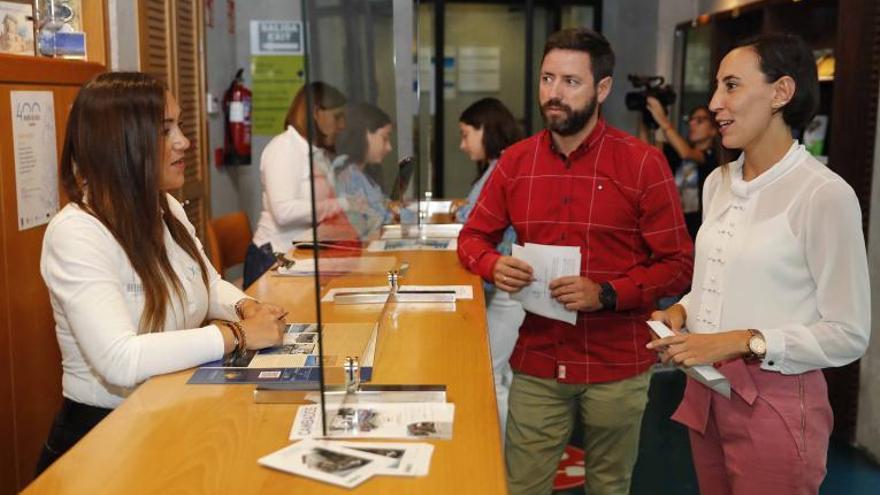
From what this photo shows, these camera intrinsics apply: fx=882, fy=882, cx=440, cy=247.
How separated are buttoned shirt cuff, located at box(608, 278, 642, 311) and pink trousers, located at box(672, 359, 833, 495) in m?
0.53

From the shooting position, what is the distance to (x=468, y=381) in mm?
1854

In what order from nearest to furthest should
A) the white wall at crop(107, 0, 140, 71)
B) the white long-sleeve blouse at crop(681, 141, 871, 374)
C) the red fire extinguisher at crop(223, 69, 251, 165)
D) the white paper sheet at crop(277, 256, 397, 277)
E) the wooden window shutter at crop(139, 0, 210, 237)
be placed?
1. the white long-sleeve blouse at crop(681, 141, 871, 374)
2. the white paper sheet at crop(277, 256, 397, 277)
3. the white wall at crop(107, 0, 140, 71)
4. the wooden window shutter at crop(139, 0, 210, 237)
5. the red fire extinguisher at crop(223, 69, 251, 165)

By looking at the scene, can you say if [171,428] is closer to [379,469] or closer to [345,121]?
[379,469]

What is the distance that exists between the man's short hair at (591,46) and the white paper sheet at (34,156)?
4.84 ft

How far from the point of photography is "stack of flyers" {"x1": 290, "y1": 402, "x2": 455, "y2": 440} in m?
1.56

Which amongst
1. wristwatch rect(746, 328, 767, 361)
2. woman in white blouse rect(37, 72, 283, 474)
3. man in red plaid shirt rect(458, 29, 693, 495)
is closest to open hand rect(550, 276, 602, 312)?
man in red plaid shirt rect(458, 29, 693, 495)

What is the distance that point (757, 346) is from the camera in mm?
1708

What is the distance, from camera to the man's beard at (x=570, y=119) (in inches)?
93.7

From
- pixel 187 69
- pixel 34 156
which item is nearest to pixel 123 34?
pixel 34 156

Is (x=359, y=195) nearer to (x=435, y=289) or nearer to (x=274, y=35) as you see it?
(x=435, y=289)

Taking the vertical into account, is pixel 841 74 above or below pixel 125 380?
above

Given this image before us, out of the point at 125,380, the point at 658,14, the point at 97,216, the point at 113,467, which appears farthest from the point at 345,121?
the point at 658,14

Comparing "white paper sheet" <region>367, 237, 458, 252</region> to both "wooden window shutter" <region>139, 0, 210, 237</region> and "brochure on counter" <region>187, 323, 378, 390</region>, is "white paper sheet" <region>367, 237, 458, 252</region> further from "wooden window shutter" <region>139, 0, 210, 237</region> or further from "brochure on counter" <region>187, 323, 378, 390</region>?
"brochure on counter" <region>187, 323, 378, 390</region>

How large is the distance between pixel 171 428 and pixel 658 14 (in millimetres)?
6370
